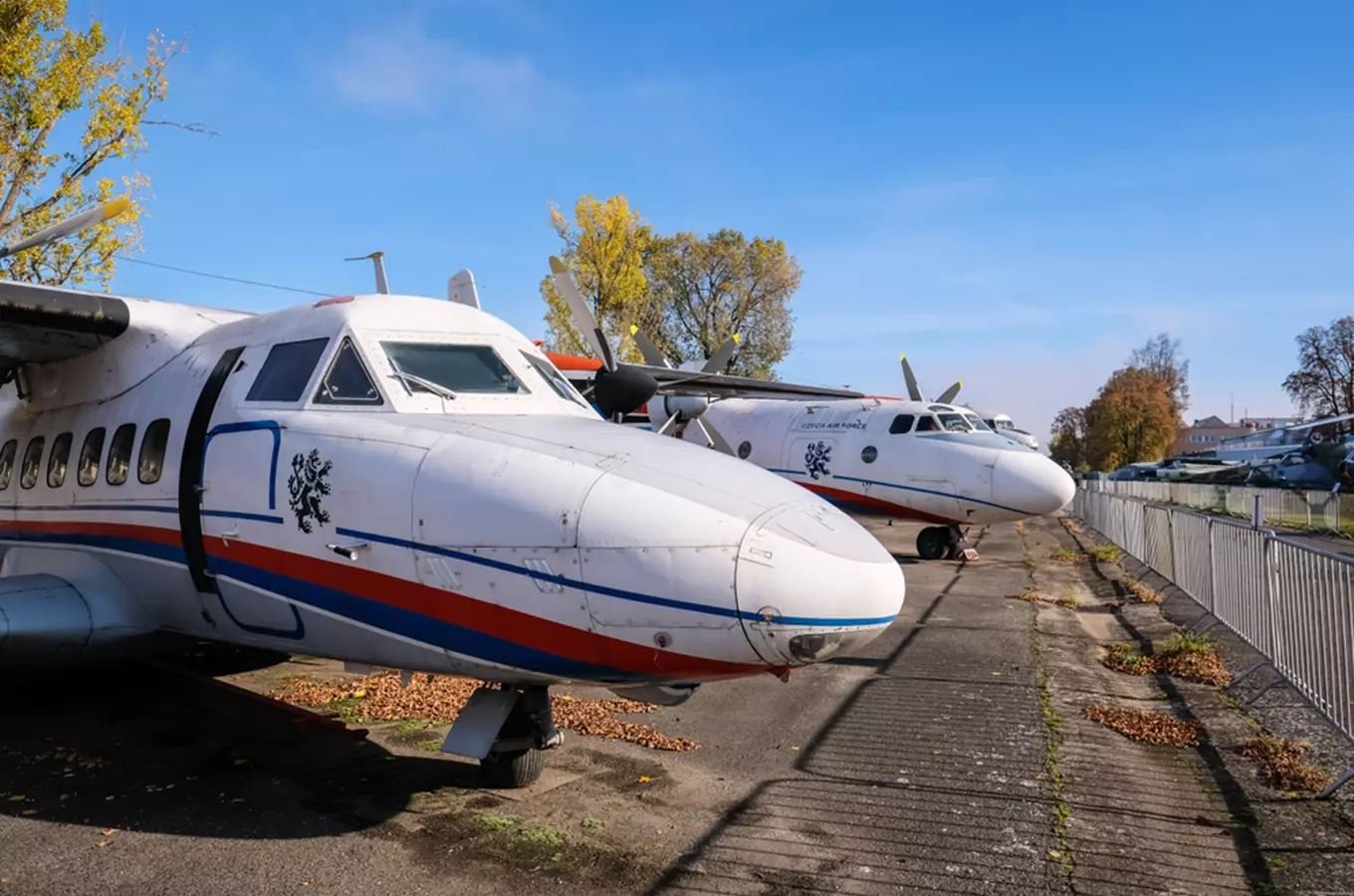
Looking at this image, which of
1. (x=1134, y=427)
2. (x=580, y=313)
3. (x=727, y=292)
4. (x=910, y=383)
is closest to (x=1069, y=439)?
(x=1134, y=427)

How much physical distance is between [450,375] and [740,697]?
4.23m

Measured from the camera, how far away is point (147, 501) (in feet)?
23.0

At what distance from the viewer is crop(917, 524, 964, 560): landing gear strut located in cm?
2109

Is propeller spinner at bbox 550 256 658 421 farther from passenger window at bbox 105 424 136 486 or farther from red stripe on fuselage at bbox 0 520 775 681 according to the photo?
red stripe on fuselage at bbox 0 520 775 681

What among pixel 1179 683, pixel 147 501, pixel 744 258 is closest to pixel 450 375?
pixel 147 501

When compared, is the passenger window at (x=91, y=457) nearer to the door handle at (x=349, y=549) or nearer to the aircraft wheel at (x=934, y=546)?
the door handle at (x=349, y=549)

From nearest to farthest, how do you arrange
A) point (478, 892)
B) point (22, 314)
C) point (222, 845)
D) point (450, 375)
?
point (478, 892), point (222, 845), point (450, 375), point (22, 314)

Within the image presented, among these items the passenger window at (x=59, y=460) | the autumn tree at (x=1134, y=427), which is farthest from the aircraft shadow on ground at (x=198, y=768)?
the autumn tree at (x=1134, y=427)

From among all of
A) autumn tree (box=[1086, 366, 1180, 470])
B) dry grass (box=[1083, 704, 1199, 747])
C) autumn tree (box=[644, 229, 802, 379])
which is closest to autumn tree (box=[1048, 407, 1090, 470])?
autumn tree (box=[1086, 366, 1180, 470])

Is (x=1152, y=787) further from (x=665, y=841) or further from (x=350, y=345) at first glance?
(x=350, y=345)

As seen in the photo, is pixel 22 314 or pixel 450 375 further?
pixel 22 314

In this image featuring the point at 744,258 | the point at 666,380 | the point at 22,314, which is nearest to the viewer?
the point at 22,314

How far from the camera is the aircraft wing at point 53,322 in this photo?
7461 mm

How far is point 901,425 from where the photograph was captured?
2022cm
